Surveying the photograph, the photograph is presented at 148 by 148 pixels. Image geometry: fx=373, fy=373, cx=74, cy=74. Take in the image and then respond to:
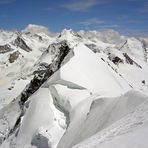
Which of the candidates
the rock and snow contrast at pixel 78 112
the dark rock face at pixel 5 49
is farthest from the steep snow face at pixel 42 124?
the dark rock face at pixel 5 49

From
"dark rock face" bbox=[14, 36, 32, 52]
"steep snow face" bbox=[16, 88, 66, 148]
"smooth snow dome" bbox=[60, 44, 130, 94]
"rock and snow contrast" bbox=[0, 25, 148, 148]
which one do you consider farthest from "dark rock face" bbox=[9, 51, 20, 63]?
"steep snow face" bbox=[16, 88, 66, 148]

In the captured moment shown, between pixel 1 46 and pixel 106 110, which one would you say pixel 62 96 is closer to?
pixel 106 110

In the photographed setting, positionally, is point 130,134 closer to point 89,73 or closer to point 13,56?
point 89,73

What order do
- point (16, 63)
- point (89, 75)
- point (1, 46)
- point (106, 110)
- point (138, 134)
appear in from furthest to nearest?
point (1, 46)
point (16, 63)
point (89, 75)
point (106, 110)
point (138, 134)

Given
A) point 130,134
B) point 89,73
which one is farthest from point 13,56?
point 130,134

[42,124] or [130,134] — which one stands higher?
[130,134]

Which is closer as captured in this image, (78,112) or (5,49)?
(78,112)

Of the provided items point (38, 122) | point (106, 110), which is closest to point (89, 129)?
point (106, 110)

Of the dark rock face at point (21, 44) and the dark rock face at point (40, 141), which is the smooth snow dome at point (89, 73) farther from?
the dark rock face at point (21, 44)
